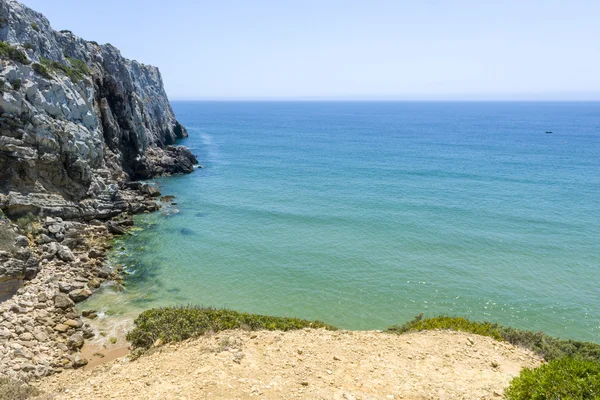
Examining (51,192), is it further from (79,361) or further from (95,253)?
(79,361)

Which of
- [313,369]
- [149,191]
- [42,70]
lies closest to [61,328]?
[313,369]

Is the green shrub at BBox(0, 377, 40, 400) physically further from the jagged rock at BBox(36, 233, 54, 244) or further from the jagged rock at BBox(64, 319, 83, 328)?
the jagged rock at BBox(36, 233, 54, 244)

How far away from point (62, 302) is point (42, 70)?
26.7 meters

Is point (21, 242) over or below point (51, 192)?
below

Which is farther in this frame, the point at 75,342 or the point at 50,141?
the point at 50,141

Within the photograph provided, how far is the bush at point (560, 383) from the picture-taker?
11188 mm

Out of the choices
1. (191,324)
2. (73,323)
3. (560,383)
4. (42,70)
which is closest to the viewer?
(560,383)

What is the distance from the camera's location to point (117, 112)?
6328 cm

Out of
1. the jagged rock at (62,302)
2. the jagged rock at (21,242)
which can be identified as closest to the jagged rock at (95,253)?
the jagged rock at (21,242)

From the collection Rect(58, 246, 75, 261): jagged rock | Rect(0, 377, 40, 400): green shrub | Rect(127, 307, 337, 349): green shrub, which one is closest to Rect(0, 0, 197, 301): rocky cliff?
Rect(58, 246, 75, 261): jagged rock

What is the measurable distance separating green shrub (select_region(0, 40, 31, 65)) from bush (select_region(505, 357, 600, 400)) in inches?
1837

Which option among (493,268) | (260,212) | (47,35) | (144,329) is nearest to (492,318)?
(493,268)

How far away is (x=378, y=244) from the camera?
39.6m

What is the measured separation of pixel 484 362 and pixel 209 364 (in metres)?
11.4
